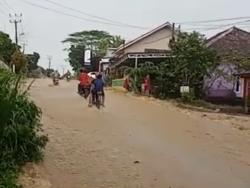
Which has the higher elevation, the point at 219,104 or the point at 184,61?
the point at 184,61

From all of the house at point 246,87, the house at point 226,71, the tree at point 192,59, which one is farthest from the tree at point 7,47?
the house at point 246,87

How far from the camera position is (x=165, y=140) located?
54.5ft

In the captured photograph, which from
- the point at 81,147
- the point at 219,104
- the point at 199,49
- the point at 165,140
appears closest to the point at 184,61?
the point at 199,49

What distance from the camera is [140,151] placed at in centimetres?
1437

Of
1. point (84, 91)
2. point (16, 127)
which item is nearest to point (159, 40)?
point (84, 91)

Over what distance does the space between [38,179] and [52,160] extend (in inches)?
81.6

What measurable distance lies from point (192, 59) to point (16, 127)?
80.7 ft

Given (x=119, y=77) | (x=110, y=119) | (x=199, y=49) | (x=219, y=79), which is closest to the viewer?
(x=110, y=119)

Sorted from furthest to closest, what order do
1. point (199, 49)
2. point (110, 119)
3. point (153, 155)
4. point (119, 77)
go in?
point (119, 77) < point (199, 49) < point (110, 119) < point (153, 155)

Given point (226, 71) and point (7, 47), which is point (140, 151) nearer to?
point (226, 71)

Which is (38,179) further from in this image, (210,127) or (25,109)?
(210,127)

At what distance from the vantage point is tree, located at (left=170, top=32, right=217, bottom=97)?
3522 cm

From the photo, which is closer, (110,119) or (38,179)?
(38,179)

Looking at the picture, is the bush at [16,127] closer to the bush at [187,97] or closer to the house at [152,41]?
the bush at [187,97]
